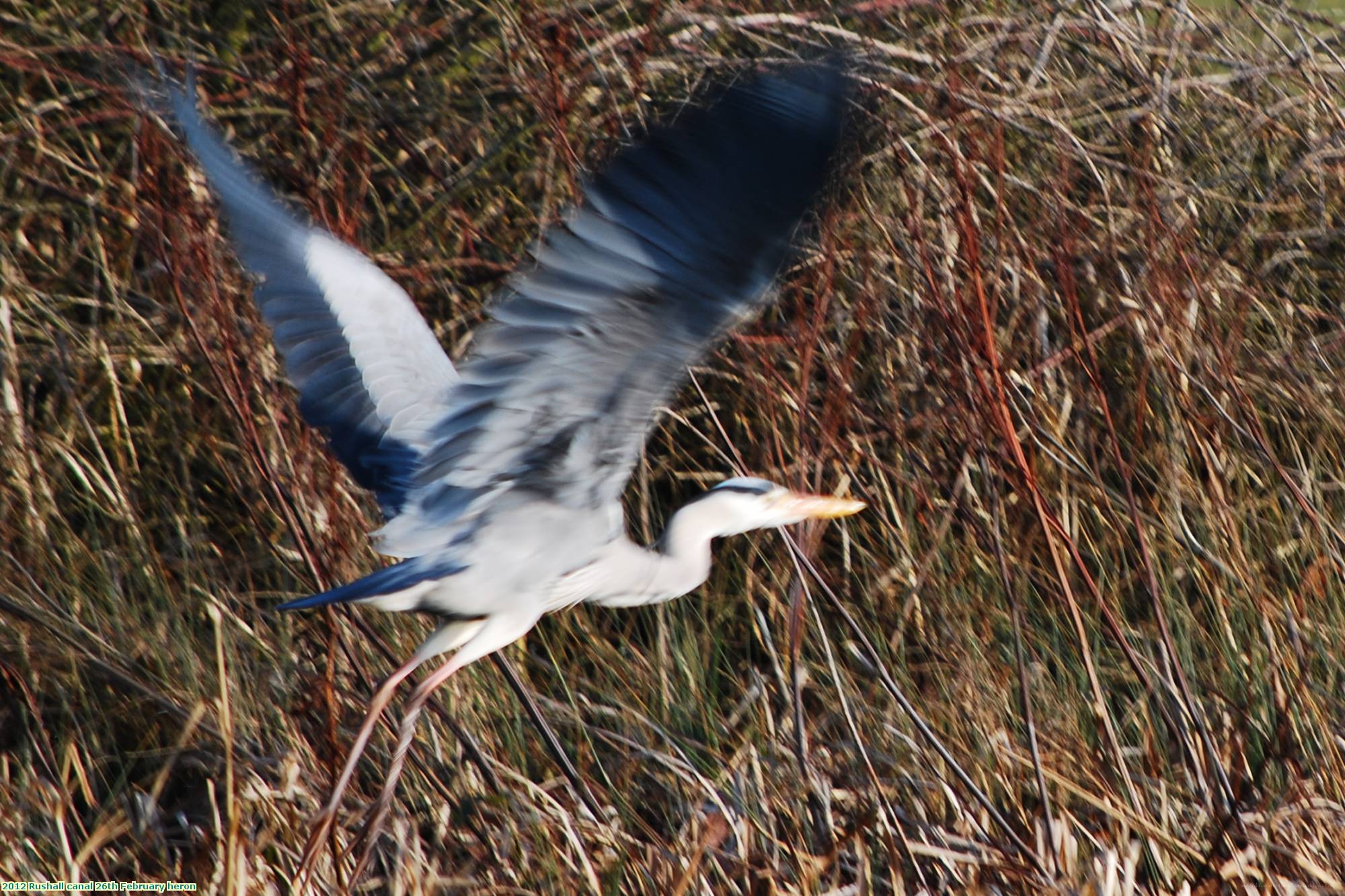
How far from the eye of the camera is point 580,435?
2.75 metres

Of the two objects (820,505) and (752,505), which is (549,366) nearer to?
(752,505)

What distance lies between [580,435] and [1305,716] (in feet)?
5.47

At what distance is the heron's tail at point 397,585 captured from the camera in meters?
2.79

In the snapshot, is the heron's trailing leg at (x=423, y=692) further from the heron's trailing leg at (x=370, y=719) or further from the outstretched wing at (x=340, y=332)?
the outstretched wing at (x=340, y=332)

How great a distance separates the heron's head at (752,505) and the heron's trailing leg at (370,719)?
572 millimetres

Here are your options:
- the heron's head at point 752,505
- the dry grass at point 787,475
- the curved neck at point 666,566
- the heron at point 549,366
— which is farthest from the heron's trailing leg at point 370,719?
the heron's head at point 752,505

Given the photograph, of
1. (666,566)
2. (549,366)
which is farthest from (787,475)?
(549,366)

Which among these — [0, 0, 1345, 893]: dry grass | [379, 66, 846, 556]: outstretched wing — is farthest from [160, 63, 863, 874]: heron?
[0, 0, 1345, 893]: dry grass

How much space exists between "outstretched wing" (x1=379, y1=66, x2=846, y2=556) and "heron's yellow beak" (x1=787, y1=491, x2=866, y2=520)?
0.72 metres

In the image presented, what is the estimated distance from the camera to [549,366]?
250 centimetres

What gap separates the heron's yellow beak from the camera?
331 centimetres

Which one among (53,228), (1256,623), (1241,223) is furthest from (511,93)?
(1256,623)

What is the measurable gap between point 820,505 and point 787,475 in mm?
609

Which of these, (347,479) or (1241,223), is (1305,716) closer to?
(1241,223)
